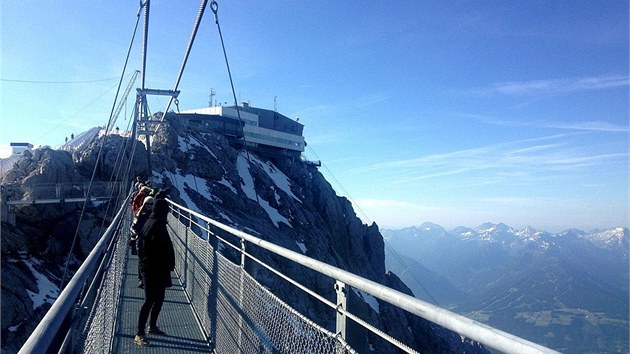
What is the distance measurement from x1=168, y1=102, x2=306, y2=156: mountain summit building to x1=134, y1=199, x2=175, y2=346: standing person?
57492 mm

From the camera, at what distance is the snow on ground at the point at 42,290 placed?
1956 cm

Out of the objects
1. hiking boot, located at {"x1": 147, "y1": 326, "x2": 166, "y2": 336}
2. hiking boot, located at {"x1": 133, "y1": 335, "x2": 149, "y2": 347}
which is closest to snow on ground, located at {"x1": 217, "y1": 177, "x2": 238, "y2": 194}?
hiking boot, located at {"x1": 147, "y1": 326, "x2": 166, "y2": 336}

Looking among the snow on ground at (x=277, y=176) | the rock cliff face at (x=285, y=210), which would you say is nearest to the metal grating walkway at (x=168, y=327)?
the rock cliff face at (x=285, y=210)

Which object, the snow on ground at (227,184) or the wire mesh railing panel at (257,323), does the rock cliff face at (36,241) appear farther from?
the snow on ground at (227,184)

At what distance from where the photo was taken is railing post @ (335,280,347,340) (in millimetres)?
2637

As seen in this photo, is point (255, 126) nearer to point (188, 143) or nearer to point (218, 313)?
point (188, 143)

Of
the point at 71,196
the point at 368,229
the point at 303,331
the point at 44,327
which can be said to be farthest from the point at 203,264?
the point at 368,229

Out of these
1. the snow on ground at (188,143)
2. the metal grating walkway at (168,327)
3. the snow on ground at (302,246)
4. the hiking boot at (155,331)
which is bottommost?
the snow on ground at (302,246)

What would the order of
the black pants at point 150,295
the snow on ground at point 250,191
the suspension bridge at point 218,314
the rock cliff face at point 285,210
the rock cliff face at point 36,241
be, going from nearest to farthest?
the suspension bridge at point 218,314
the black pants at point 150,295
the rock cliff face at point 36,241
the rock cliff face at point 285,210
the snow on ground at point 250,191

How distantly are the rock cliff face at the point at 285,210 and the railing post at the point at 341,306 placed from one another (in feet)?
62.9

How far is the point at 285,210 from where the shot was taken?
51.6 m

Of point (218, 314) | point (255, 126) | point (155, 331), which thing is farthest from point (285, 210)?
point (218, 314)

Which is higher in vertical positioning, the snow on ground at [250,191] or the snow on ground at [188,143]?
the snow on ground at [188,143]

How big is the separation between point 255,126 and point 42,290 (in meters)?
54.4
